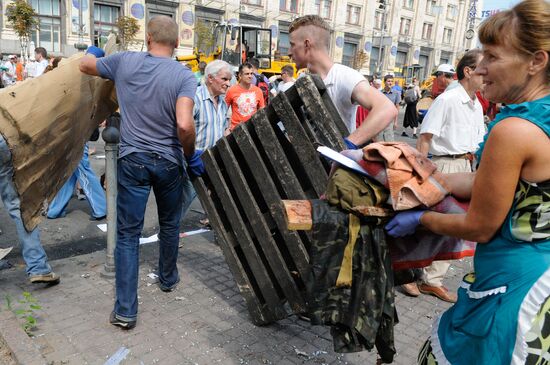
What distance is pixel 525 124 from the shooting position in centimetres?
137

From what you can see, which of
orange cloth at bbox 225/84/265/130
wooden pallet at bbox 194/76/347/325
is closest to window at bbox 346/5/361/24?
orange cloth at bbox 225/84/265/130

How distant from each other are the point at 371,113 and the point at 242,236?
1.31 metres

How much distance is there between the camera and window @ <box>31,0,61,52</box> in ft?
116

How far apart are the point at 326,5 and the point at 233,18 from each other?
12.7m

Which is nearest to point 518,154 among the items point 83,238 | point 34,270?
point 34,270

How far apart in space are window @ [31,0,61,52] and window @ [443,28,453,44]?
168ft

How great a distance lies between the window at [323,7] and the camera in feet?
161

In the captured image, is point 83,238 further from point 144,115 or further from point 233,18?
point 233,18

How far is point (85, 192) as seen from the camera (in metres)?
5.88

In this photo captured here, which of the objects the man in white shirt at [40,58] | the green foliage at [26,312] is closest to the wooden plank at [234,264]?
the green foliage at [26,312]

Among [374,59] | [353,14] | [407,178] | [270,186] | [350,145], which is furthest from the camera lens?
[374,59]

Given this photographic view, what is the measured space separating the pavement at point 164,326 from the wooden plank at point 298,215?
160 cm

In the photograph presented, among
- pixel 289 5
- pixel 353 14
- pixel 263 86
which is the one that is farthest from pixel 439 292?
pixel 353 14

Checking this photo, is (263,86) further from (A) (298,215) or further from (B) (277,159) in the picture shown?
(A) (298,215)
